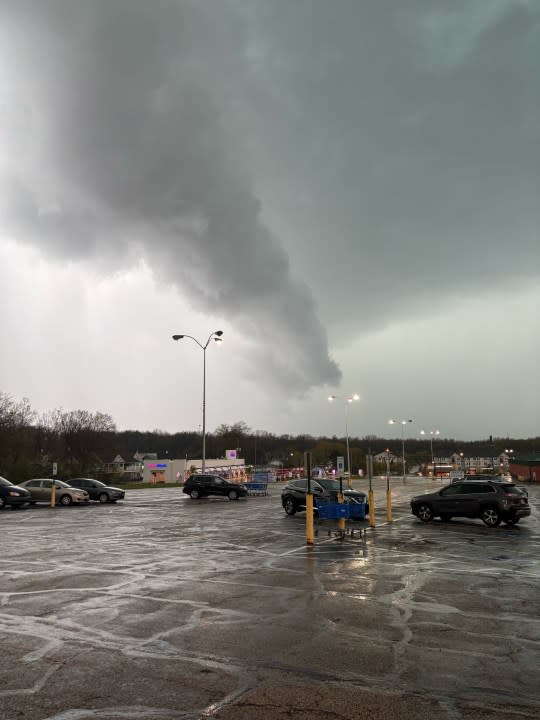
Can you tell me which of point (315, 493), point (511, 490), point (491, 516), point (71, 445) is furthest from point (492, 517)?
point (71, 445)

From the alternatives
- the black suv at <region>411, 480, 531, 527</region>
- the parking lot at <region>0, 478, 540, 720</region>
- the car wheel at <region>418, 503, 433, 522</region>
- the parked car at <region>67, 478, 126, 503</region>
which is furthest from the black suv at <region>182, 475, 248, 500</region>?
the parking lot at <region>0, 478, 540, 720</region>

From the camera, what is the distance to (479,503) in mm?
19297

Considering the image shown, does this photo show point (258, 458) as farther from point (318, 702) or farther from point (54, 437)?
point (318, 702)

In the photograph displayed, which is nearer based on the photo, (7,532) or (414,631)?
(414,631)

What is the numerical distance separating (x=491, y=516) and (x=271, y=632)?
571 inches

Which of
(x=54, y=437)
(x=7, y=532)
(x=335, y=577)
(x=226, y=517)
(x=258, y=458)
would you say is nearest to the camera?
(x=335, y=577)

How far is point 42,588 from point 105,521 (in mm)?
13272

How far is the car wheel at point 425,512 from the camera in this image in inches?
808

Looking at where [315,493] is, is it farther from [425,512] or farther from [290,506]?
[425,512]

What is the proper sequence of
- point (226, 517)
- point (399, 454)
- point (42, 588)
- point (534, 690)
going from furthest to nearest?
point (399, 454)
point (226, 517)
point (42, 588)
point (534, 690)

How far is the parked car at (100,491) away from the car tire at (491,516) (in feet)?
74.2

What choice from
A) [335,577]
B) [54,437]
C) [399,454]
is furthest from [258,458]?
[335,577]

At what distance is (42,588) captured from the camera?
9.42 metres

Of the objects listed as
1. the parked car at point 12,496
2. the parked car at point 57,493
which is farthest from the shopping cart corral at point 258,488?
the parked car at point 12,496
